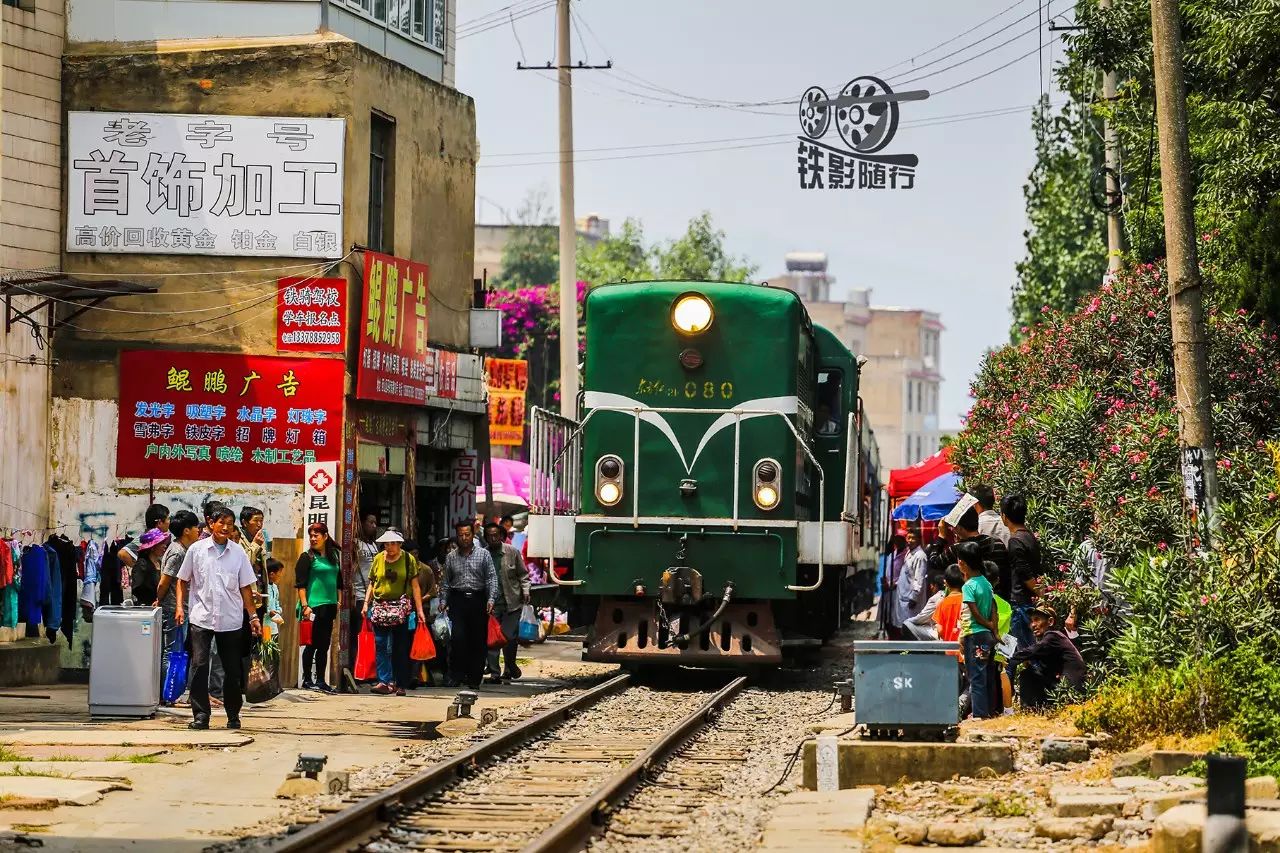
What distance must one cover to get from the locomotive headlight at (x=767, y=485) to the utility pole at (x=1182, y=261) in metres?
4.67

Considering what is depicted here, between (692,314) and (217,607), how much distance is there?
245 inches

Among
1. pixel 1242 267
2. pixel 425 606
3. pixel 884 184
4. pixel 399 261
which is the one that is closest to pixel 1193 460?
pixel 1242 267

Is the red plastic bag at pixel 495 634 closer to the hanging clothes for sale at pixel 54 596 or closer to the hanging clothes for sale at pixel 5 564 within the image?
the hanging clothes for sale at pixel 54 596

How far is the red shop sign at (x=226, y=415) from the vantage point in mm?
20406

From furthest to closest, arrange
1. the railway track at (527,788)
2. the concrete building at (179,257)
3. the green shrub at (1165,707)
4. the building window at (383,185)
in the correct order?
the building window at (383,185)
the concrete building at (179,257)
the green shrub at (1165,707)
the railway track at (527,788)

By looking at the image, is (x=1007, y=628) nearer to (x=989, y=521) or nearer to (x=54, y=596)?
(x=989, y=521)

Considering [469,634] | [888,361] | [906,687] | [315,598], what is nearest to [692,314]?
[469,634]

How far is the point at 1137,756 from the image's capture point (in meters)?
11.3

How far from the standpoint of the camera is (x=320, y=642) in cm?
1870

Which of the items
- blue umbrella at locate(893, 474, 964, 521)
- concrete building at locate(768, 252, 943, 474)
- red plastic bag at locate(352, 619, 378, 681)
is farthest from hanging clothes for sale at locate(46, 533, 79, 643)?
concrete building at locate(768, 252, 943, 474)

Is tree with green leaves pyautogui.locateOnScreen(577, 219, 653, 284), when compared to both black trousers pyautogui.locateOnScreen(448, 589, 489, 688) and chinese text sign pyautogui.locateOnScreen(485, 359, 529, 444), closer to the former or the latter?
chinese text sign pyautogui.locateOnScreen(485, 359, 529, 444)

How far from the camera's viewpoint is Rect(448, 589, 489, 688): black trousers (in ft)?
62.1

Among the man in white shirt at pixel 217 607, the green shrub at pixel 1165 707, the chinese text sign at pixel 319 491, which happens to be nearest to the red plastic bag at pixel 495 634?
the chinese text sign at pixel 319 491

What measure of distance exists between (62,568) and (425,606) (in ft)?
12.7
